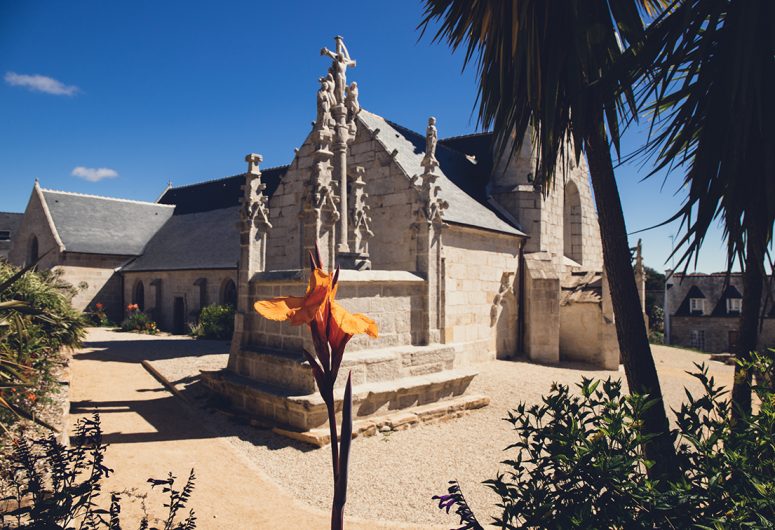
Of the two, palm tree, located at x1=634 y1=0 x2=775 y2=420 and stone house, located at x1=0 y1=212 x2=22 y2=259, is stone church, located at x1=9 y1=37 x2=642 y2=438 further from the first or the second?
stone house, located at x1=0 y1=212 x2=22 y2=259

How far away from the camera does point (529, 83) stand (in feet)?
11.9

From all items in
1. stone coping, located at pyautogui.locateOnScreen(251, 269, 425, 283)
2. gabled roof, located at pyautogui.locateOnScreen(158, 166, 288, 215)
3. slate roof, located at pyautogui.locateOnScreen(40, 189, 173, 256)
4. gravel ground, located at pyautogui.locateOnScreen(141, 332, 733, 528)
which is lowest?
gravel ground, located at pyautogui.locateOnScreen(141, 332, 733, 528)

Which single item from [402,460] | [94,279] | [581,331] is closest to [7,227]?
[94,279]

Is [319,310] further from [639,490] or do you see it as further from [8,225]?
[8,225]

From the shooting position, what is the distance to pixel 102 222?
26500 millimetres

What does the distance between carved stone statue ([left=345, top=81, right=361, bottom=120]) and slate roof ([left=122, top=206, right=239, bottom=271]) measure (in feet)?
34.3

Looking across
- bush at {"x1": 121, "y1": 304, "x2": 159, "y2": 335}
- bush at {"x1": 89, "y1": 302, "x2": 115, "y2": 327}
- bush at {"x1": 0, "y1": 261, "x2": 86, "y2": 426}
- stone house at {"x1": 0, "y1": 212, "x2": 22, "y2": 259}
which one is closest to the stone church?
bush at {"x1": 121, "y1": 304, "x2": 159, "y2": 335}

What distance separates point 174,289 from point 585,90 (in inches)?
890

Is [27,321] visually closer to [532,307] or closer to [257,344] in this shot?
[257,344]

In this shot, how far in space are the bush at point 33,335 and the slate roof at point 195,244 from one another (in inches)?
335

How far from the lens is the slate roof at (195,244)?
70.2ft

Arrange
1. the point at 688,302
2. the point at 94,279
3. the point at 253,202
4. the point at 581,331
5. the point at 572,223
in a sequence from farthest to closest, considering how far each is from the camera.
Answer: the point at 688,302 < the point at 94,279 < the point at 572,223 < the point at 581,331 < the point at 253,202

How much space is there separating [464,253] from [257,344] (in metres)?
6.47

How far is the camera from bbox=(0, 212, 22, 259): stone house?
32.0 m
